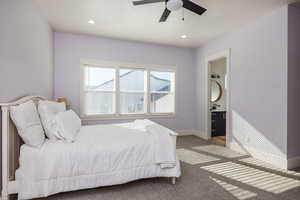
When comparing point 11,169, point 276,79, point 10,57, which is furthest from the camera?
point 276,79

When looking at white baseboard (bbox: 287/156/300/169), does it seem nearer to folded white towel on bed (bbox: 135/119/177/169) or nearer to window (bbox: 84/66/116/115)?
folded white towel on bed (bbox: 135/119/177/169)

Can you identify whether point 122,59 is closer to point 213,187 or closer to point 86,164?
point 86,164

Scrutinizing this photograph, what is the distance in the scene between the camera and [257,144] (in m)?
3.01

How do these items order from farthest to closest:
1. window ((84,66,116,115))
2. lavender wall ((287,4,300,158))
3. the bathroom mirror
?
the bathroom mirror
window ((84,66,116,115))
lavender wall ((287,4,300,158))

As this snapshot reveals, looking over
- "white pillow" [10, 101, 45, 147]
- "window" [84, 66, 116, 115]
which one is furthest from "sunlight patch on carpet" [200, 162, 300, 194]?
"window" [84, 66, 116, 115]

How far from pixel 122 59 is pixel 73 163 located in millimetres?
3125

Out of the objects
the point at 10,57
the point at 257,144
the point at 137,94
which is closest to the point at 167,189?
the point at 257,144

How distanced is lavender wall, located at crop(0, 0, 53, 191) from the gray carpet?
1489 millimetres

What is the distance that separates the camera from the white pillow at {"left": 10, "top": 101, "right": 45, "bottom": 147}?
159cm

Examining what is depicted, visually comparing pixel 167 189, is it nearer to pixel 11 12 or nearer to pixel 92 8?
pixel 11 12

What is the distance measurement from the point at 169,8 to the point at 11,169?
2765 mm

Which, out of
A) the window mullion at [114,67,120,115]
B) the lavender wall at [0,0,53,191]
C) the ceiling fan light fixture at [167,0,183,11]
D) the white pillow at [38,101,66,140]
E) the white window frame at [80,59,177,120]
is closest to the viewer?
the lavender wall at [0,0,53,191]

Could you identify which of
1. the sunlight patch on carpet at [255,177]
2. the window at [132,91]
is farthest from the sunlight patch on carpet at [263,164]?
the window at [132,91]

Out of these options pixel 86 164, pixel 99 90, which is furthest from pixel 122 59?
pixel 86 164
